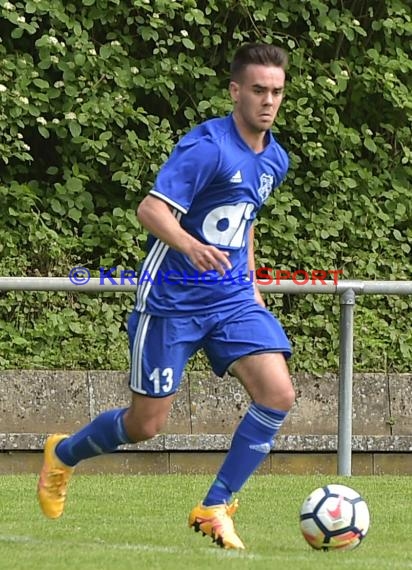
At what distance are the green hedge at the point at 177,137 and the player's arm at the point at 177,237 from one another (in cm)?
441

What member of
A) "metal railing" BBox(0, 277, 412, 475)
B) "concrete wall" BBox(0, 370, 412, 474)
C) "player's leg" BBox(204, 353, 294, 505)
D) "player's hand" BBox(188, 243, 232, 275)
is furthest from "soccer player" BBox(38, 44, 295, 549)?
"concrete wall" BBox(0, 370, 412, 474)

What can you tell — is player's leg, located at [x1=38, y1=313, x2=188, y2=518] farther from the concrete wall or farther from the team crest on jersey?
the concrete wall

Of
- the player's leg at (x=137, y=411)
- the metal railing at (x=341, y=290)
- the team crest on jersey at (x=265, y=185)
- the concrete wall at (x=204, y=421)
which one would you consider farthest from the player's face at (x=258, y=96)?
the concrete wall at (x=204, y=421)

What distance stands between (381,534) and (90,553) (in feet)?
4.67

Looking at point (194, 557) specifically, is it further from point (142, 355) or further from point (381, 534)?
point (381, 534)

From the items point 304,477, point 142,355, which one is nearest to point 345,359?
point 304,477

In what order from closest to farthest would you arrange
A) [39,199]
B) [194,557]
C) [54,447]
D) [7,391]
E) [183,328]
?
1. [194,557]
2. [183,328]
3. [54,447]
4. [7,391]
5. [39,199]

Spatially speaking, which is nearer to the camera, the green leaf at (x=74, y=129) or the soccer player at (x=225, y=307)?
the soccer player at (x=225, y=307)

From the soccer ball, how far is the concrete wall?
3207 mm

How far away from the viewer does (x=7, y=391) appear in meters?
8.80

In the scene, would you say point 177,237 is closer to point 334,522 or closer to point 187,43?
point 334,522

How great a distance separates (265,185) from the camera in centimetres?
571

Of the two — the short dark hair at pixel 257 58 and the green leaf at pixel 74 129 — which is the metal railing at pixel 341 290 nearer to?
the green leaf at pixel 74 129

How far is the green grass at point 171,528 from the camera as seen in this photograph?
513cm
